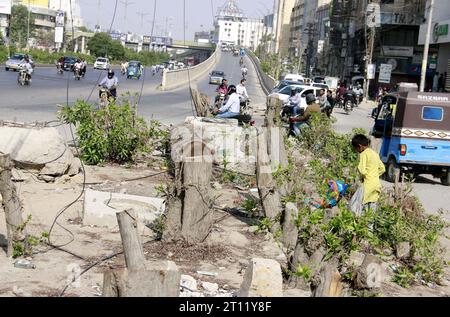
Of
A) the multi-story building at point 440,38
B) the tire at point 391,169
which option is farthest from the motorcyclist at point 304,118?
the multi-story building at point 440,38

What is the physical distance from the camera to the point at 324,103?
29.4 meters

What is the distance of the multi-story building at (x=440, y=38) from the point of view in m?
50.0

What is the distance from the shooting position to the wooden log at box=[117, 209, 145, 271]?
552 centimetres

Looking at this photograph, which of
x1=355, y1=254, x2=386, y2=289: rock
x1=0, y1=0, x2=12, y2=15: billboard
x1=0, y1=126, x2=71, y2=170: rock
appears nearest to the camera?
x1=355, y1=254, x2=386, y2=289: rock

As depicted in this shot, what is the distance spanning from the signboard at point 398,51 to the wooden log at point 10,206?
62444 millimetres

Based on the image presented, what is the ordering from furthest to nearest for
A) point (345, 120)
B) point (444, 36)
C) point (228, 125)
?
point (444, 36) → point (345, 120) → point (228, 125)

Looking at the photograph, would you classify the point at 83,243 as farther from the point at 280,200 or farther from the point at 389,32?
the point at 389,32

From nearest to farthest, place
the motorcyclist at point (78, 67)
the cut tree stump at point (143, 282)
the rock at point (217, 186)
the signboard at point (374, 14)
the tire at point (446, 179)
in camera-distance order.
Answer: the cut tree stump at point (143, 282), the rock at point (217, 186), the tire at point (446, 179), the motorcyclist at point (78, 67), the signboard at point (374, 14)

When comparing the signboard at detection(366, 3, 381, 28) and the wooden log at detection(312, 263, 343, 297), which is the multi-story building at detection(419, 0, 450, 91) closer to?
the signboard at detection(366, 3, 381, 28)

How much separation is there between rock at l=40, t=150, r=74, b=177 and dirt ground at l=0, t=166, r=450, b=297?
0.14 metres

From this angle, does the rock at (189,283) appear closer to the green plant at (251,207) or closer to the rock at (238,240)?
the rock at (238,240)

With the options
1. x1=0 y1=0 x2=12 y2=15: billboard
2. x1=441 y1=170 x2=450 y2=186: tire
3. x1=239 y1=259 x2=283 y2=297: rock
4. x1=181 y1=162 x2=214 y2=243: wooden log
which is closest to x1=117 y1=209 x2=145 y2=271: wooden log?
x1=239 y1=259 x2=283 y2=297: rock
